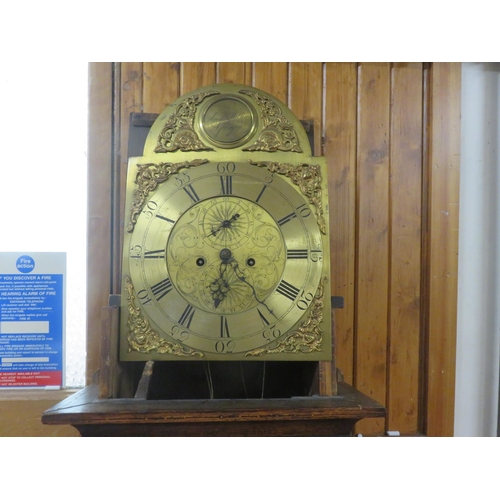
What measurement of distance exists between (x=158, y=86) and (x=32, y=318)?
2.53 ft

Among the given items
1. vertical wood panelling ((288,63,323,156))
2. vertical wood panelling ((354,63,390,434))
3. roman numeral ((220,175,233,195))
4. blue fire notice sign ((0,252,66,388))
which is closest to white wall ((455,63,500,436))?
vertical wood panelling ((354,63,390,434))

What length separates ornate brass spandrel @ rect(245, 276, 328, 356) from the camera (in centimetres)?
98

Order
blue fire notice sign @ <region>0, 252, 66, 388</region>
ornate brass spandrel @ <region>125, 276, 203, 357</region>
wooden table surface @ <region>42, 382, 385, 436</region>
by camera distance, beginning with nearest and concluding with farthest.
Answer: wooden table surface @ <region>42, 382, 385, 436</region>
ornate brass spandrel @ <region>125, 276, 203, 357</region>
blue fire notice sign @ <region>0, 252, 66, 388</region>

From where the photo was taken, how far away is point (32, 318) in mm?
1297

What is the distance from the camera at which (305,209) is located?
103 cm

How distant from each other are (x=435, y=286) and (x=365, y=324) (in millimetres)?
236

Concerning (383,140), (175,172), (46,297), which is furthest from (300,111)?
(46,297)

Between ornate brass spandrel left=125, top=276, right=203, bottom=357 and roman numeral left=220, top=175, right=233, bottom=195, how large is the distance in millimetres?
331

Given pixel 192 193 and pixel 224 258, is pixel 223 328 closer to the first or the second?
pixel 224 258

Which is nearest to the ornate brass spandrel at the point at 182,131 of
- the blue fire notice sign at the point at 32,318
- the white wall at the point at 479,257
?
the blue fire notice sign at the point at 32,318

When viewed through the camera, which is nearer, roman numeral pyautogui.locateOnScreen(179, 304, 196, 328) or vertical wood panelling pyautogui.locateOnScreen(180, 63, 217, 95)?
roman numeral pyautogui.locateOnScreen(179, 304, 196, 328)

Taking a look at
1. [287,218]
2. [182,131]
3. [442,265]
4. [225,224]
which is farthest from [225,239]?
[442,265]

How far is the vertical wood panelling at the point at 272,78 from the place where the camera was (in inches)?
52.5

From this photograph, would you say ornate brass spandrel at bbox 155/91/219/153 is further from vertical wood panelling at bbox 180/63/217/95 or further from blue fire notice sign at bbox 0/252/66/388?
blue fire notice sign at bbox 0/252/66/388
